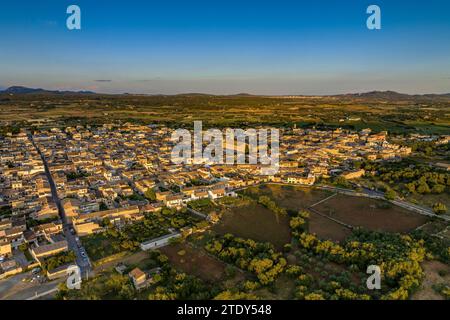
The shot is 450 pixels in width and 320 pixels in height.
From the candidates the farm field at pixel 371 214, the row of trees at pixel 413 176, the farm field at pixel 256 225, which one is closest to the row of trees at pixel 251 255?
the farm field at pixel 256 225

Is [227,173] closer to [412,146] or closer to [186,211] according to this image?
[186,211]

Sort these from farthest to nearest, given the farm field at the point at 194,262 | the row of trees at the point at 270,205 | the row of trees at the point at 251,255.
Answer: the row of trees at the point at 270,205, the farm field at the point at 194,262, the row of trees at the point at 251,255

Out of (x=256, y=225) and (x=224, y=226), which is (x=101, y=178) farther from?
(x=256, y=225)

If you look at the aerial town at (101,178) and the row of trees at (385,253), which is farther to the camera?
the aerial town at (101,178)

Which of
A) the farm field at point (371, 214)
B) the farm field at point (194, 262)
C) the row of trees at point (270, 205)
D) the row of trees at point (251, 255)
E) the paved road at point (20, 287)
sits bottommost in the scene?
the paved road at point (20, 287)

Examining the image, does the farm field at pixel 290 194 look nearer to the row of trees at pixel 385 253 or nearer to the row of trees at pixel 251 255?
the row of trees at pixel 385 253

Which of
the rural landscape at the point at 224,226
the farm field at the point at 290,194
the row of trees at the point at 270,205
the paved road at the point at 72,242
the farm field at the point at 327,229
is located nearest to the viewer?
the rural landscape at the point at 224,226
